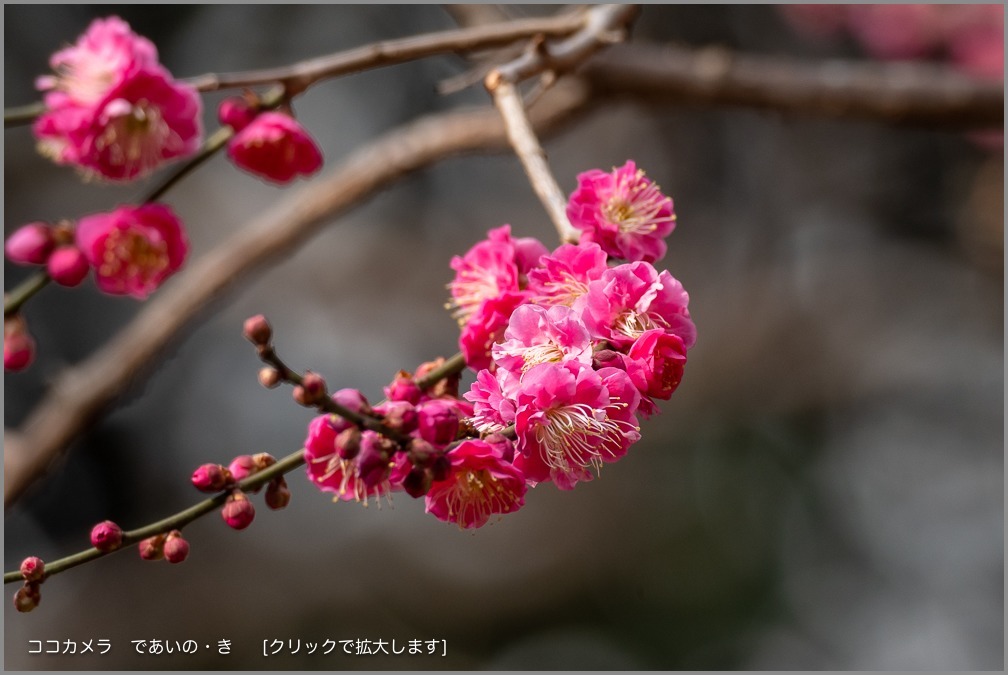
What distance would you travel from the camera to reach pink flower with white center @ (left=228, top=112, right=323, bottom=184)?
0.96 metres

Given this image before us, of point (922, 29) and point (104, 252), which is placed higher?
point (922, 29)

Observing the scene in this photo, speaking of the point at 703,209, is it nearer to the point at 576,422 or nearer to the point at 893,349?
the point at 893,349

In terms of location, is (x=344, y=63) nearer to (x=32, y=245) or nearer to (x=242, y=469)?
(x=32, y=245)

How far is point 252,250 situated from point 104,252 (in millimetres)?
851

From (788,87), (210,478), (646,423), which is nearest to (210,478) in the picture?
(210,478)

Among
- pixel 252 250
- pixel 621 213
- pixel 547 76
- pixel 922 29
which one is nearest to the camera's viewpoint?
pixel 621 213

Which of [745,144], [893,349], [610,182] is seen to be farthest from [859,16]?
[610,182]

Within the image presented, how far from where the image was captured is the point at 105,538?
66 centimetres

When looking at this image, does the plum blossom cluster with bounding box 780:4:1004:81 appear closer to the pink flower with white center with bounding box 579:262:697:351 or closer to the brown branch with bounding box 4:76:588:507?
the brown branch with bounding box 4:76:588:507

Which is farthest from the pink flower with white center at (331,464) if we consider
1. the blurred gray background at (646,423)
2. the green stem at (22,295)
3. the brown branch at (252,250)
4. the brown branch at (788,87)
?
the blurred gray background at (646,423)

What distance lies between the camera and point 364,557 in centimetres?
362

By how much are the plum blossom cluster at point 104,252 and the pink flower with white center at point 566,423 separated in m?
0.57

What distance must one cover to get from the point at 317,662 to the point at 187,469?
1.06 meters

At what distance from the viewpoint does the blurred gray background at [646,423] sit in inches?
135
